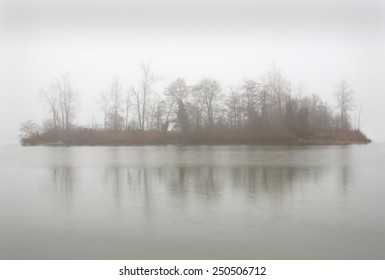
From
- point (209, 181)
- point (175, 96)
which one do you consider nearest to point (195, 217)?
point (209, 181)

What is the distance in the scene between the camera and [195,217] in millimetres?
4980

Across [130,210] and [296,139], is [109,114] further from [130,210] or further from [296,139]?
[130,210]

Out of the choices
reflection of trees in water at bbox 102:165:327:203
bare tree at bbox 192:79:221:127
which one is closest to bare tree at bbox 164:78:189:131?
bare tree at bbox 192:79:221:127

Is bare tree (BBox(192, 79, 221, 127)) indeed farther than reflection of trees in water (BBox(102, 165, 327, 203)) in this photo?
Yes

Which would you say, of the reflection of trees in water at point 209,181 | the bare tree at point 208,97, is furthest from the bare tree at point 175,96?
the reflection of trees in water at point 209,181

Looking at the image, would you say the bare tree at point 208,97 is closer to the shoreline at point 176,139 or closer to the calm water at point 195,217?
the shoreline at point 176,139

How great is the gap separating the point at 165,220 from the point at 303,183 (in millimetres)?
4206

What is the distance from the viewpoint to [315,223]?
4.68 metres

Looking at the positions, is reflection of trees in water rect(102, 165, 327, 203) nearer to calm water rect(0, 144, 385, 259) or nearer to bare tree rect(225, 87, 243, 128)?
calm water rect(0, 144, 385, 259)

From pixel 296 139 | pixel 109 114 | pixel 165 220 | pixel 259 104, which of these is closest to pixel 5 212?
pixel 165 220

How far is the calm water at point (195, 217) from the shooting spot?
3.84 metres

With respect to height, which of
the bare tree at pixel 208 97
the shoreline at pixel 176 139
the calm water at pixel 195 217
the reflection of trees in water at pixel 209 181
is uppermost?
the bare tree at pixel 208 97

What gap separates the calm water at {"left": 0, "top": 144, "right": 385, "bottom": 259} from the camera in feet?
→ 12.6

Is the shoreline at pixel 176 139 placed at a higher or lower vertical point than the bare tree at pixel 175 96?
lower
